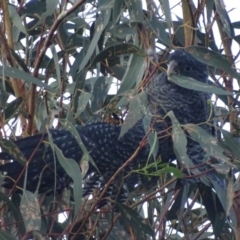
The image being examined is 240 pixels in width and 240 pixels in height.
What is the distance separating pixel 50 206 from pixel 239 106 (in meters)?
0.50

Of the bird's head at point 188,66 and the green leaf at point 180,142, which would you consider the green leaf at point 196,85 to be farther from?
the bird's head at point 188,66

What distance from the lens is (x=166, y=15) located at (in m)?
1.46

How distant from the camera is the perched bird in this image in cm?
159

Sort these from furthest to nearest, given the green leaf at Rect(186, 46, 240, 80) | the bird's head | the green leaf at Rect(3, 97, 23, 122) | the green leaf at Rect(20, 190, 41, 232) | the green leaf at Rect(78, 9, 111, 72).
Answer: the bird's head < the green leaf at Rect(3, 97, 23, 122) < the green leaf at Rect(78, 9, 111, 72) < the green leaf at Rect(186, 46, 240, 80) < the green leaf at Rect(20, 190, 41, 232)

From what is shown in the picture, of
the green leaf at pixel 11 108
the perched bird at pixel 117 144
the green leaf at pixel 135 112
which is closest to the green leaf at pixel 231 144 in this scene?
the perched bird at pixel 117 144

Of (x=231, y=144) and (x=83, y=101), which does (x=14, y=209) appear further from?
(x=231, y=144)

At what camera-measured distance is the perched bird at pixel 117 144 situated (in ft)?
5.20

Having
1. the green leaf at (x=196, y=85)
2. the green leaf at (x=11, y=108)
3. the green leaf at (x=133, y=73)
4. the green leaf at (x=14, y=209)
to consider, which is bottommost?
the green leaf at (x=14, y=209)

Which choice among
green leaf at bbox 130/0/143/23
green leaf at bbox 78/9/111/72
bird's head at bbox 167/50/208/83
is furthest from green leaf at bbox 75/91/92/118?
bird's head at bbox 167/50/208/83

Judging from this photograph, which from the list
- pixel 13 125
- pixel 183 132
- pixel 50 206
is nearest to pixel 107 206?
pixel 50 206

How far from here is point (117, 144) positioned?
1757mm

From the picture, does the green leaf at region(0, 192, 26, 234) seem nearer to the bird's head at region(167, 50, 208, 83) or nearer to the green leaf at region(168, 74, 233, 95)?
the green leaf at region(168, 74, 233, 95)

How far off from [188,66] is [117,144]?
33 centimetres

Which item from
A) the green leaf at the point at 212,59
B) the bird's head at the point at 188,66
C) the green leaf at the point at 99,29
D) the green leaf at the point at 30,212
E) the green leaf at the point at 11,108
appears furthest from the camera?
the bird's head at the point at 188,66
